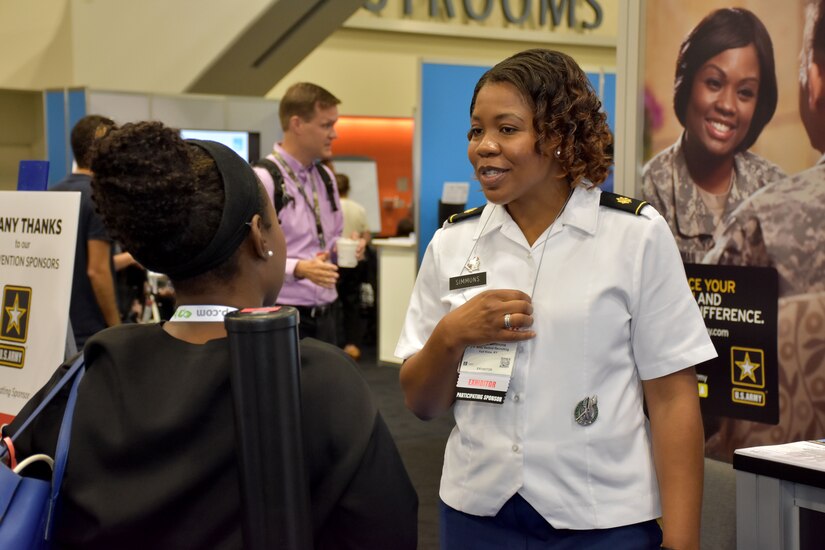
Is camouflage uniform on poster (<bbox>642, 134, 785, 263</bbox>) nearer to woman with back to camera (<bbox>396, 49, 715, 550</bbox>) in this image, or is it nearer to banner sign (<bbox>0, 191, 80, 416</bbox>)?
woman with back to camera (<bbox>396, 49, 715, 550</bbox>)

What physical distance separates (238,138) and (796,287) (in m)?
6.36

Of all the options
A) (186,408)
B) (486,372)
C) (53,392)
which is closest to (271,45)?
(486,372)

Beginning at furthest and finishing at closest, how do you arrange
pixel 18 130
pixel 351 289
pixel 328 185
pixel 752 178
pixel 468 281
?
pixel 18 130, pixel 351 289, pixel 328 185, pixel 752 178, pixel 468 281

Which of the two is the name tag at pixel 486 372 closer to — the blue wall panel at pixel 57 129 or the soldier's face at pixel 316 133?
the soldier's face at pixel 316 133

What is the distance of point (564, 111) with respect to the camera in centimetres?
147

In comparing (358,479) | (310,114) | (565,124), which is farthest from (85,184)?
(358,479)

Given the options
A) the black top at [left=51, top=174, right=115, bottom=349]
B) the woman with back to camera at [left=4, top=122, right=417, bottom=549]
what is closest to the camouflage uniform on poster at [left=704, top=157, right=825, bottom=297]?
the woman with back to camera at [left=4, top=122, right=417, bottom=549]

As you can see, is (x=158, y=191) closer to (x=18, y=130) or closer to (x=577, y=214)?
(x=577, y=214)

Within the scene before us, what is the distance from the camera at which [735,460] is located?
157cm

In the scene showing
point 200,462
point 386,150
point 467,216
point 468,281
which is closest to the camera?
point 200,462

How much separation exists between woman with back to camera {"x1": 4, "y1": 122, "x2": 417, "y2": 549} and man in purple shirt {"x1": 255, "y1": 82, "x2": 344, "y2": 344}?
2.25 meters

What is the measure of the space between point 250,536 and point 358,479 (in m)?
0.24

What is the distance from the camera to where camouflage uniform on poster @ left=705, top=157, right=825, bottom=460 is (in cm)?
202

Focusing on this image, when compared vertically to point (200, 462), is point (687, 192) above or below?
above
